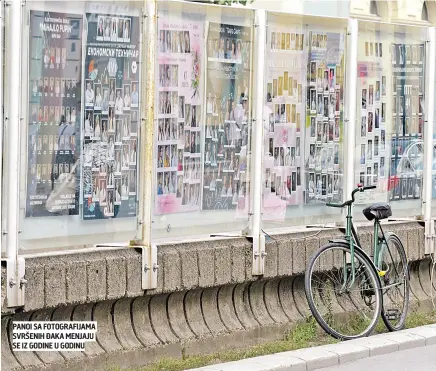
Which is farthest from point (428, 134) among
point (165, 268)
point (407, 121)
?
point (165, 268)

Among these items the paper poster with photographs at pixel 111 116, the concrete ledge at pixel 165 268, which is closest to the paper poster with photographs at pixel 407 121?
the concrete ledge at pixel 165 268

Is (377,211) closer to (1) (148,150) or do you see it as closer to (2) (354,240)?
(2) (354,240)

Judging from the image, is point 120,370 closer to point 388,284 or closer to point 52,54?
point 52,54

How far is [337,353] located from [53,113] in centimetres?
254

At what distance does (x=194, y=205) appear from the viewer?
9.49 meters

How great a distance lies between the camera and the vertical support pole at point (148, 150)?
8.92 metres

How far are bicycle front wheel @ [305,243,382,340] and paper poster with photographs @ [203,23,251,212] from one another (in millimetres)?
864

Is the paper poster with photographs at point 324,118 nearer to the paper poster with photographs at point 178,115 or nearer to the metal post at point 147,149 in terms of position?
the paper poster with photographs at point 178,115

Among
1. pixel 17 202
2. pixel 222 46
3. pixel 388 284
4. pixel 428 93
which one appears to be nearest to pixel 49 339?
pixel 17 202

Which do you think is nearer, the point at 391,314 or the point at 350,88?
the point at 391,314

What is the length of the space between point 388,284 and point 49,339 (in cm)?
377

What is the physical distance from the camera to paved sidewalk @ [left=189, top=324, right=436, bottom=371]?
8.83m

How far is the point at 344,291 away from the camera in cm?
1048

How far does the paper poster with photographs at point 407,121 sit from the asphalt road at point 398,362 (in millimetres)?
2065
